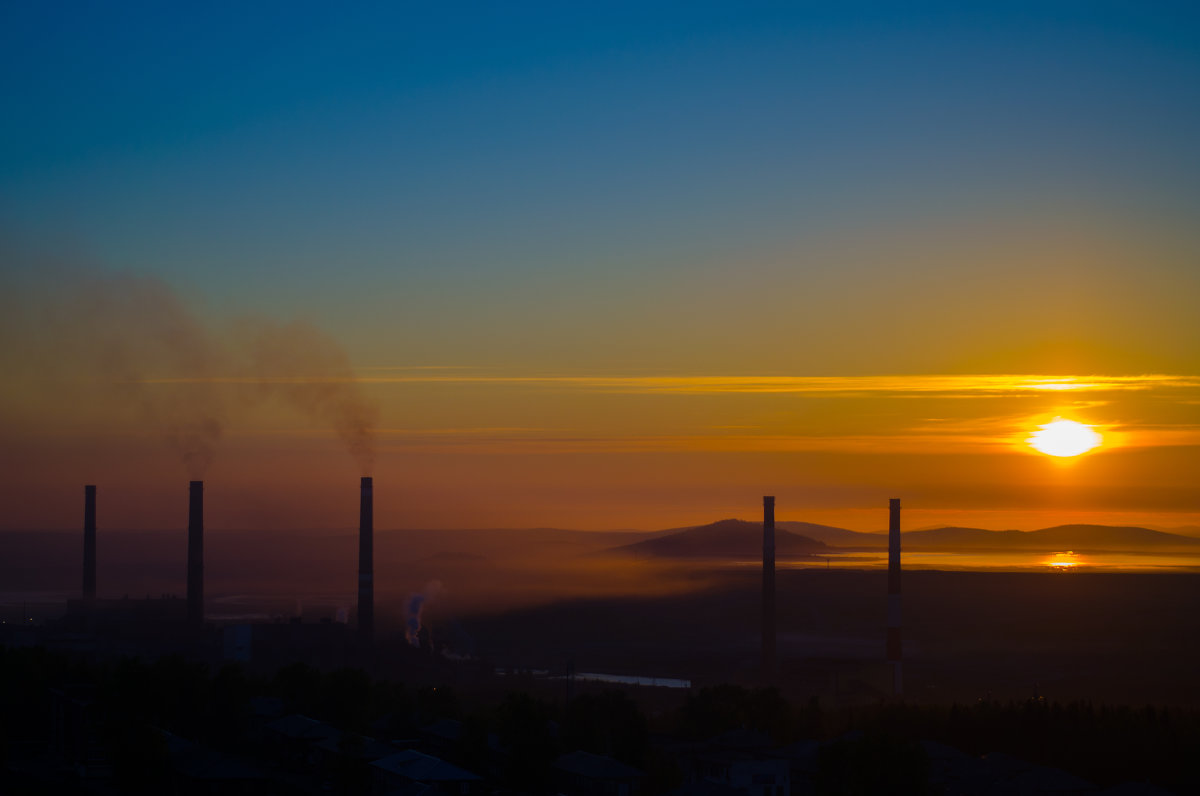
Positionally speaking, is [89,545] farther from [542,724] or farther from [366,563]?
[542,724]

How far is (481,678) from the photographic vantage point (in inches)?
2621

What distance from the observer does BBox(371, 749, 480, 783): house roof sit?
33.2 metres

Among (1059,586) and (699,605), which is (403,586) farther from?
(1059,586)

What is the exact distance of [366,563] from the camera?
6544 cm

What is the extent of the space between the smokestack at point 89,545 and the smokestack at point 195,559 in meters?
9.93

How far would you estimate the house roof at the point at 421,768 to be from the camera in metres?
33.2

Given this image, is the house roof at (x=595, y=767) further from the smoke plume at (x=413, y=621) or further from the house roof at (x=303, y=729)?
the smoke plume at (x=413, y=621)

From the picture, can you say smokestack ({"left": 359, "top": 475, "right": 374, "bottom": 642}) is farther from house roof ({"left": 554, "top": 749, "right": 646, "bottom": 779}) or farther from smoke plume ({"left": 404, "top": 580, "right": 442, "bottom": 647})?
house roof ({"left": 554, "top": 749, "right": 646, "bottom": 779})

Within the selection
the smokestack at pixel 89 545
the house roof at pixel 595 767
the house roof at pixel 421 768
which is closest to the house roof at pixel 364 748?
the house roof at pixel 421 768

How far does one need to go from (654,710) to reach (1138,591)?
9025cm

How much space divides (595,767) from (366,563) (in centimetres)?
3280

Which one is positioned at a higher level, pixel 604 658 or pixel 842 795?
pixel 842 795

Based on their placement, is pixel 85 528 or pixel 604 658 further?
pixel 604 658

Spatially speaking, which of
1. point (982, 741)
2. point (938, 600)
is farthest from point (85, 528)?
point (938, 600)
